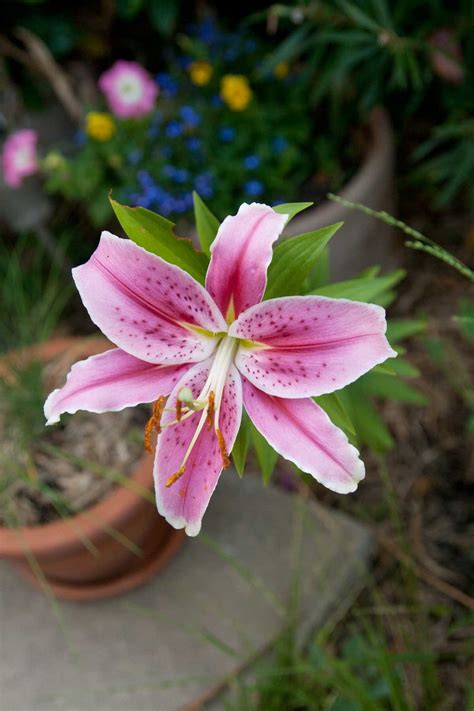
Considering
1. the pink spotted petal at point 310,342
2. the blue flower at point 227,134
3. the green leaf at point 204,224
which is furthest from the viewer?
the blue flower at point 227,134

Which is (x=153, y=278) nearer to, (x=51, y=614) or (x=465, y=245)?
(x=51, y=614)

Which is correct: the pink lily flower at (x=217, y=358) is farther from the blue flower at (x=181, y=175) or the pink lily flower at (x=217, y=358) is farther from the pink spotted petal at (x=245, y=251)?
the blue flower at (x=181, y=175)

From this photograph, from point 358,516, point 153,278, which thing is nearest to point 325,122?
point 358,516

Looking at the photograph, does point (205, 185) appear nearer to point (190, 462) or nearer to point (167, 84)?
point (167, 84)

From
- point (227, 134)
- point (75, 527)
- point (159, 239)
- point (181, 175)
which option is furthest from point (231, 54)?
point (159, 239)

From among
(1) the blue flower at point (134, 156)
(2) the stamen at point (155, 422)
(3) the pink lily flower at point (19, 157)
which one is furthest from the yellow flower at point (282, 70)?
(2) the stamen at point (155, 422)

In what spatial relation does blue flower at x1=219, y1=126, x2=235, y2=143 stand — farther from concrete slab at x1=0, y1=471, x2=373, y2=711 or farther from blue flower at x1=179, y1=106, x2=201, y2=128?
concrete slab at x1=0, y1=471, x2=373, y2=711
